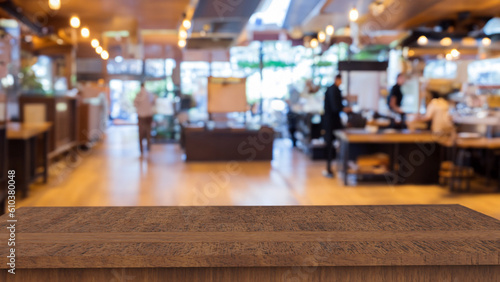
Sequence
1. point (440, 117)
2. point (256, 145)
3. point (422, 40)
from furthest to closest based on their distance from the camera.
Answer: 1. point (256, 145)
2. point (422, 40)
3. point (440, 117)

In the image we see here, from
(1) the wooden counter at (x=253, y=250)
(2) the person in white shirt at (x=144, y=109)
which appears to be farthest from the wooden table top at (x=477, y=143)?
(2) the person in white shirt at (x=144, y=109)

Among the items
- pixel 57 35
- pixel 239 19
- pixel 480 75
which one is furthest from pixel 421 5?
pixel 57 35

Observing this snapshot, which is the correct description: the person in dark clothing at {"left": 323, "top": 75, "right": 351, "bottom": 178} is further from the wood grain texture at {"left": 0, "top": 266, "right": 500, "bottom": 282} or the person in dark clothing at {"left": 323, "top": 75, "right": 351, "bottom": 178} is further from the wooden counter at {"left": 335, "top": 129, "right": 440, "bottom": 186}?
the wood grain texture at {"left": 0, "top": 266, "right": 500, "bottom": 282}

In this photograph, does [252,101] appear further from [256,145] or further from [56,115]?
[56,115]

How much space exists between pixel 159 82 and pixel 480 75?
8461 millimetres

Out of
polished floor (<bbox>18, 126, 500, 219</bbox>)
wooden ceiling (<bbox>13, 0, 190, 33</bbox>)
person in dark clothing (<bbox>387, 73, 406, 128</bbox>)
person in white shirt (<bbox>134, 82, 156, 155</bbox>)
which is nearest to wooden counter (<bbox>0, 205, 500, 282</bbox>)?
polished floor (<bbox>18, 126, 500, 219</bbox>)

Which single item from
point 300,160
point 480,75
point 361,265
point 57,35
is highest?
point 57,35

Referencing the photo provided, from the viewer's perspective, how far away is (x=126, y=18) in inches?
468

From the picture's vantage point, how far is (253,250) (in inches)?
56.3

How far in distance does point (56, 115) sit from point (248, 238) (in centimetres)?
865

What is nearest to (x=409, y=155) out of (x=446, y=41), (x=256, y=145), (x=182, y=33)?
(x=446, y=41)

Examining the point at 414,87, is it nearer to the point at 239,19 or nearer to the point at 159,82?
the point at 239,19
